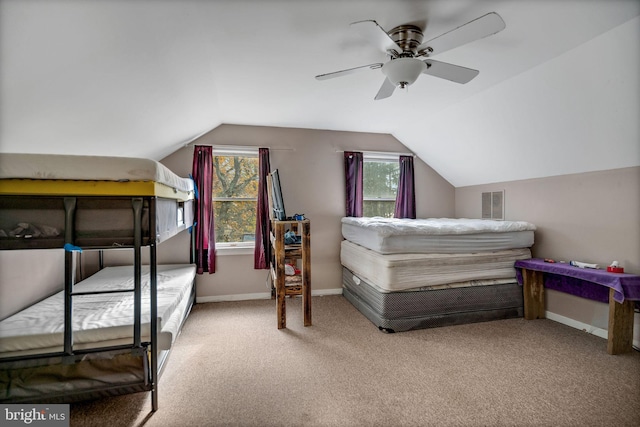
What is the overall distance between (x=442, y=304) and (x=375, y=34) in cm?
254

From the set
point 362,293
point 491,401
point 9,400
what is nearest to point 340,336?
point 362,293

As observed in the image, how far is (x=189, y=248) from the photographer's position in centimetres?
362

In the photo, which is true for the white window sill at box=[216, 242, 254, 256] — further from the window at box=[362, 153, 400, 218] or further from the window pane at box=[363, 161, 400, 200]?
the window pane at box=[363, 161, 400, 200]

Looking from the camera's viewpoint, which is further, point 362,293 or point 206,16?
point 362,293

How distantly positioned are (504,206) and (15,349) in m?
4.72

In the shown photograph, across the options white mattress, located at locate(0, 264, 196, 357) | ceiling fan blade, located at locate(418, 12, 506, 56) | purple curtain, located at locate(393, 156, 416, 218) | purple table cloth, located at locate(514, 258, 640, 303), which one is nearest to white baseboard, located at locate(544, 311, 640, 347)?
purple table cloth, located at locate(514, 258, 640, 303)

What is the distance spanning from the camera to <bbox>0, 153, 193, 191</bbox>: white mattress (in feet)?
4.49

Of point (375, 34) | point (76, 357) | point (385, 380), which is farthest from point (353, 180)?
point (76, 357)

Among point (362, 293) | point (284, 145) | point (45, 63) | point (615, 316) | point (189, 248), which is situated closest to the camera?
point (45, 63)

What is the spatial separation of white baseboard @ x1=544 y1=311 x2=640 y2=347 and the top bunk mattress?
3.94 m

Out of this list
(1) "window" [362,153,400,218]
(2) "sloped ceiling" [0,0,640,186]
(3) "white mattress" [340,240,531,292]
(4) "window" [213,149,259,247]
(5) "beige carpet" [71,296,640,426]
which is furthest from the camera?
(1) "window" [362,153,400,218]

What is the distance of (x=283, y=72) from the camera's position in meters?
2.33

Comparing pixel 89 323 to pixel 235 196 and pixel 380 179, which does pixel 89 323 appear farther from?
pixel 380 179

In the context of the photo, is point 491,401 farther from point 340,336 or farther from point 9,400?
point 9,400
